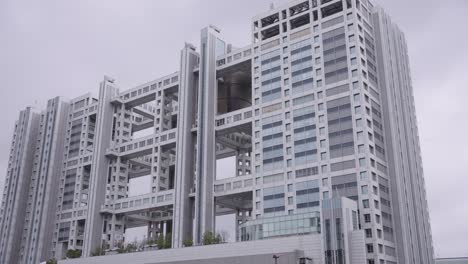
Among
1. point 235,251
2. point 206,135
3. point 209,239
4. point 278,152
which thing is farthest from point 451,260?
point 206,135

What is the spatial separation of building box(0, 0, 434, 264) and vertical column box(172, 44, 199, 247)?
0.34 meters

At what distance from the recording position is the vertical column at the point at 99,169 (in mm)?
152025

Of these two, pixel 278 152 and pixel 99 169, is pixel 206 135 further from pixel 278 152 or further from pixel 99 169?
pixel 99 169

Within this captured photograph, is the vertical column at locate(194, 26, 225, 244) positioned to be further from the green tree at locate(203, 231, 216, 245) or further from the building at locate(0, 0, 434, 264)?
the green tree at locate(203, 231, 216, 245)

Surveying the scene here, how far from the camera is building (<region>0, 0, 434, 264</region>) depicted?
10738cm

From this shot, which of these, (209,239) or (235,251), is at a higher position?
(209,239)

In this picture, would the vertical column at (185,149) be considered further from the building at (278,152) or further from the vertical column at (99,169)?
the vertical column at (99,169)

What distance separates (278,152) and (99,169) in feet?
200

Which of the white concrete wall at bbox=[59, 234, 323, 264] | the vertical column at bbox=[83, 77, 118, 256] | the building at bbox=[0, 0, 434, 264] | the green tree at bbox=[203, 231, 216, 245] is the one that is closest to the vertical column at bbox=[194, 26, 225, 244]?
the building at bbox=[0, 0, 434, 264]

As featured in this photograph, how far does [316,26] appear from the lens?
12688cm

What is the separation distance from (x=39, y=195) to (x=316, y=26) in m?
101

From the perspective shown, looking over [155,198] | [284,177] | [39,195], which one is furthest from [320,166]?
[39,195]

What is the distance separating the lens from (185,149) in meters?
141

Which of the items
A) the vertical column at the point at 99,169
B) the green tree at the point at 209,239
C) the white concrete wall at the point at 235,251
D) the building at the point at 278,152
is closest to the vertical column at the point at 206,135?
the building at the point at 278,152
